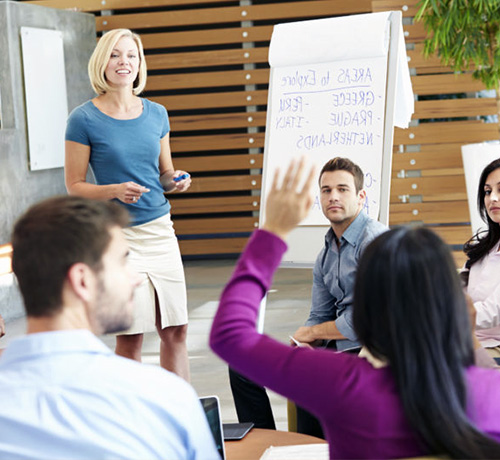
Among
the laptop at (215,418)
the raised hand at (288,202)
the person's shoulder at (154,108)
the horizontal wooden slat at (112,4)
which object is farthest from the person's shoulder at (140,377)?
the horizontal wooden slat at (112,4)

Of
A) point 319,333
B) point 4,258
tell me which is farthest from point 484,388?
point 4,258

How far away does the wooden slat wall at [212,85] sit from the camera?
8.28 meters

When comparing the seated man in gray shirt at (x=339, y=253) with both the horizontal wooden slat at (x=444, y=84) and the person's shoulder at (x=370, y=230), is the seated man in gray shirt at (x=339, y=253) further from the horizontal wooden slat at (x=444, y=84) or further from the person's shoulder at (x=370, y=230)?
the horizontal wooden slat at (x=444, y=84)

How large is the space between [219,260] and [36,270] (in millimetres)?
7416

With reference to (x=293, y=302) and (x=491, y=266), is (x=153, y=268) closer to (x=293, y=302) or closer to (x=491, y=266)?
(x=491, y=266)

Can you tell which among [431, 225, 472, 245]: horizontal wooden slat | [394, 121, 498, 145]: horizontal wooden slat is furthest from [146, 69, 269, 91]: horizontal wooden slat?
[431, 225, 472, 245]: horizontal wooden slat

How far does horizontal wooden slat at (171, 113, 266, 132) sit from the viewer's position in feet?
27.6

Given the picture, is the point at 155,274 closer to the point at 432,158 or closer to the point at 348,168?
the point at 348,168

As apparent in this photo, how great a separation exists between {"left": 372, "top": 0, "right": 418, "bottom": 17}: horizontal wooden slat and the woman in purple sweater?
656 centimetres

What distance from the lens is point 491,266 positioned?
287cm

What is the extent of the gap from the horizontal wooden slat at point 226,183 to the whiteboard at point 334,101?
412 cm

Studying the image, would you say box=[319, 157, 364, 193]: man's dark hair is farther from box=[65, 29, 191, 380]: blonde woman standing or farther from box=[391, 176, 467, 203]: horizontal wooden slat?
box=[391, 176, 467, 203]: horizontal wooden slat

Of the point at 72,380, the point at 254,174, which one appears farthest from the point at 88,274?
the point at 254,174

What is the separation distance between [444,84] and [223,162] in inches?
93.9
